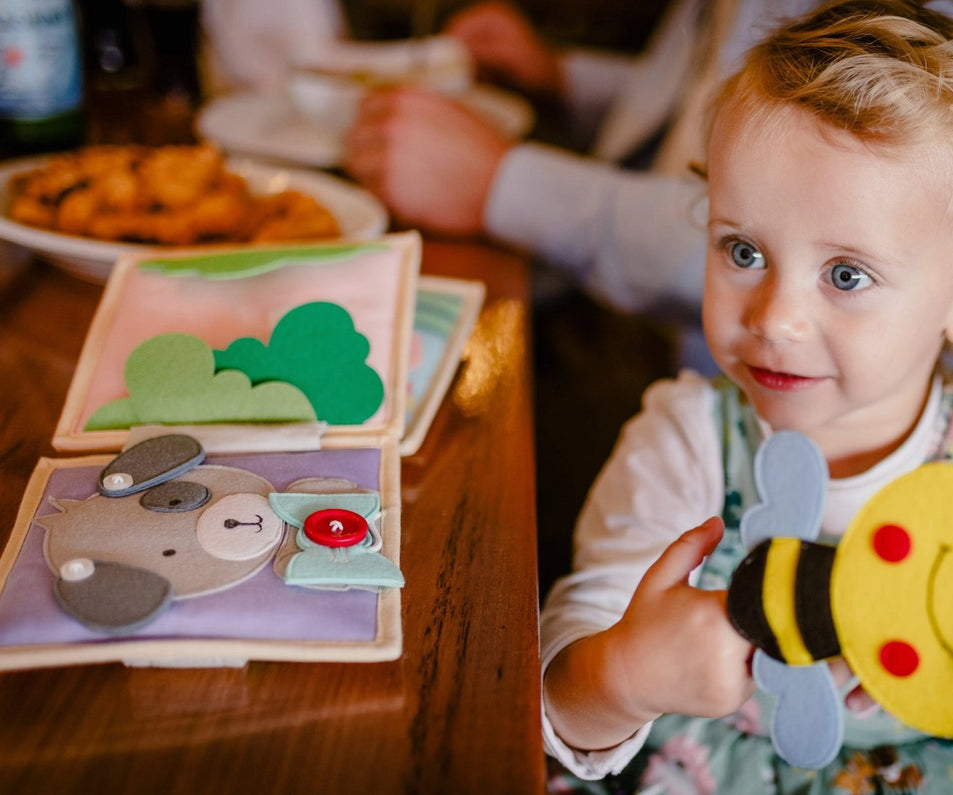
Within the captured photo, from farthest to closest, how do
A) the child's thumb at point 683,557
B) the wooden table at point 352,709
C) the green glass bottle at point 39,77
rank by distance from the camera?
the green glass bottle at point 39,77 < the child's thumb at point 683,557 < the wooden table at point 352,709

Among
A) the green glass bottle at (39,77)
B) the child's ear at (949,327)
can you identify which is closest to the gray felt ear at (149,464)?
the child's ear at (949,327)

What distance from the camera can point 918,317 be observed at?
58 cm

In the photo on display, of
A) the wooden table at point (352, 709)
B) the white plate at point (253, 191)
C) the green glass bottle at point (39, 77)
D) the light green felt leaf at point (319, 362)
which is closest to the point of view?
the wooden table at point (352, 709)

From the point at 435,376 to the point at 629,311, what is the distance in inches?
19.3

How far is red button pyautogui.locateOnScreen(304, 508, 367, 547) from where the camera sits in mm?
465

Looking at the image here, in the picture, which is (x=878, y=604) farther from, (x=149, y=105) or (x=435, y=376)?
(x=149, y=105)

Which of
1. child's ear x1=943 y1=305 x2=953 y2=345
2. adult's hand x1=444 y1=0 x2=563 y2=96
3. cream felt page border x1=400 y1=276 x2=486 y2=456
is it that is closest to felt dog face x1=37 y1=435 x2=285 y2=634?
cream felt page border x1=400 y1=276 x2=486 y2=456

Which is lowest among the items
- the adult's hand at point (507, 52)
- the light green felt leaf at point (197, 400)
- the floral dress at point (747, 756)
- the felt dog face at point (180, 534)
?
the floral dress at point (747, 756)

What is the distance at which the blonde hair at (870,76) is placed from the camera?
528 mm

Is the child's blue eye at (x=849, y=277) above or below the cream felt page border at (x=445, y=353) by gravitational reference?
above

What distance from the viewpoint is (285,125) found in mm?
1212

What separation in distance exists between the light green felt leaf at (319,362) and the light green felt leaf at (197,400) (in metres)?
0.01

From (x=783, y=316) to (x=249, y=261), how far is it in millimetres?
420

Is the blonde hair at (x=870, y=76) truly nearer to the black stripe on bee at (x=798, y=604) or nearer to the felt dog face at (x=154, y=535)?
the black stripe on bee at (x=798, y=604)
